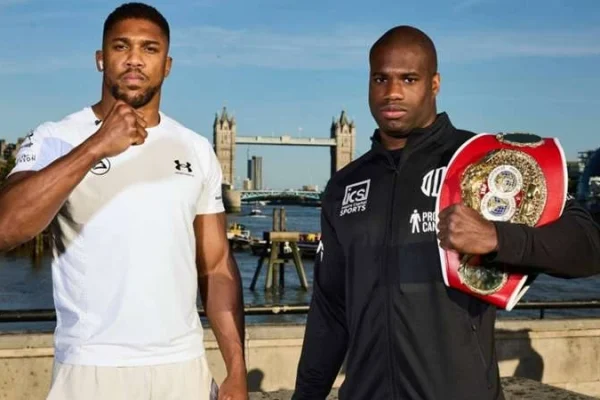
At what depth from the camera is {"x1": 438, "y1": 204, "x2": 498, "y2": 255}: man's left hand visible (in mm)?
2666

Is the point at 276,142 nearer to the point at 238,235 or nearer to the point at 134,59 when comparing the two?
the point at 238,235

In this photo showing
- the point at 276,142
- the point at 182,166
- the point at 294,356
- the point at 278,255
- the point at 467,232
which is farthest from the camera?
the point at 276,142

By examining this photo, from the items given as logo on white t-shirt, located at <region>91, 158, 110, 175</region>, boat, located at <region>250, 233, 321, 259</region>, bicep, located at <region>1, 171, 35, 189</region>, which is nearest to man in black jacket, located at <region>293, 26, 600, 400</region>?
logo on white t-shirt, located at <region>91, 158, 110, 175</region>

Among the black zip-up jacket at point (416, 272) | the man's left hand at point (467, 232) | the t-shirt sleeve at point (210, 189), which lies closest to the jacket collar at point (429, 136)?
the black zip-up jacket at point (416, 272)

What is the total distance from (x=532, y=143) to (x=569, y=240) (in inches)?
13.7

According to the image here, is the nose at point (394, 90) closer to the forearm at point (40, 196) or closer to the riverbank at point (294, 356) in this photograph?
the forearm at point (40, 196)

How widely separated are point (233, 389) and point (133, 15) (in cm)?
145

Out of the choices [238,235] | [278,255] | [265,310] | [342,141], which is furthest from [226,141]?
[265,310]

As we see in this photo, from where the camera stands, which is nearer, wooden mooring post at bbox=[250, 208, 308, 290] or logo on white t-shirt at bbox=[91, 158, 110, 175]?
logo on white t-shirt at bbox=[91, 158, 110, 175]

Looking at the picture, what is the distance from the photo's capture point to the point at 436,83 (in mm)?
3209

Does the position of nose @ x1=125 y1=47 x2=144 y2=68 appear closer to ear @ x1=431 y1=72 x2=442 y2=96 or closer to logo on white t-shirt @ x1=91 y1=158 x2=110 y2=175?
logo on white t-shirt @ x1=91 y1=158 x2=110 y2=175

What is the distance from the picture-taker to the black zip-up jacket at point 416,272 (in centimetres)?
277

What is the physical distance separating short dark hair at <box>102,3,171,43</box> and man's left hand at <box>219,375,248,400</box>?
1332mm

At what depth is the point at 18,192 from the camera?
2730mm
